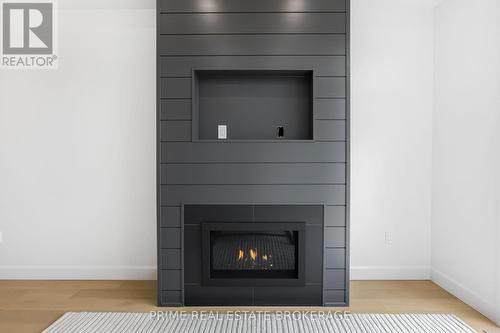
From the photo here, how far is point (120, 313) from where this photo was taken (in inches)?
109

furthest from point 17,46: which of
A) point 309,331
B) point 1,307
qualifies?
point 309,331

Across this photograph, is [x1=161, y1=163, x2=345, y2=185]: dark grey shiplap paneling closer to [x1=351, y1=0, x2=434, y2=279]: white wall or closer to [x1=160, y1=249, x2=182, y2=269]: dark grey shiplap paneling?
[x1=160, y1=249, x2=182, y2=269]: dark grey shiplap paneling

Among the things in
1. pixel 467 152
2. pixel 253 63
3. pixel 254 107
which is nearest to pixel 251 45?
pixel 253 63

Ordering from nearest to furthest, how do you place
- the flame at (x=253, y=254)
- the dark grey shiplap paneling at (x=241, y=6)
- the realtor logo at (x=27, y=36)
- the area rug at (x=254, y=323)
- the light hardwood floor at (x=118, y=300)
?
the area rug at (x=254, y=323), the light hardwood floor at (x=118, y=300), the dark grey shiplap paneling at (x=241, y=6), the flame at (x=253, y=254), the realtor logo at (x=27, y=36)

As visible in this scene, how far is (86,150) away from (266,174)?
1803mm

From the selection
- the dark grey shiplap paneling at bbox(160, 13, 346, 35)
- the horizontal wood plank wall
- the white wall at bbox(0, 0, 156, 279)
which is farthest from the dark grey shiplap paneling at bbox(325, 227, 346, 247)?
the white wall at bbox(0, 0, 156, 279)

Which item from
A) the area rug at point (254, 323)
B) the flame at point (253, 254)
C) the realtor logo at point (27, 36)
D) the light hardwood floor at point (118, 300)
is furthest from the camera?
the realtor logo at point (27, 36)

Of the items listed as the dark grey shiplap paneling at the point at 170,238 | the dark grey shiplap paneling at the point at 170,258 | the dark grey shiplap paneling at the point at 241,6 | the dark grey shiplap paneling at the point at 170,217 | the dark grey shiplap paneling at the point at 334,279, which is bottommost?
the dark grey shiplap paneling at the point at 334,279

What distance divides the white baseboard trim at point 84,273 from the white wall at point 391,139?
2.03 m

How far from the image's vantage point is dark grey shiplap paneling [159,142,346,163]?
9.51ft

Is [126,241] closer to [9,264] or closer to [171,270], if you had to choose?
[171,270]

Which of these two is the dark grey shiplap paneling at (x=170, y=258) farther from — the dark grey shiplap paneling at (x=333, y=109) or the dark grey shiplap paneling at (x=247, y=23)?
the dark grey shiplap paneling at (x=247, y=23)

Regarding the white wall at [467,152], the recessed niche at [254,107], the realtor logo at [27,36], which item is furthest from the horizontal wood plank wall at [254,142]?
the realtor logo at [27,36]

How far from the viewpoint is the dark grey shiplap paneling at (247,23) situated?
2883 millimetres
